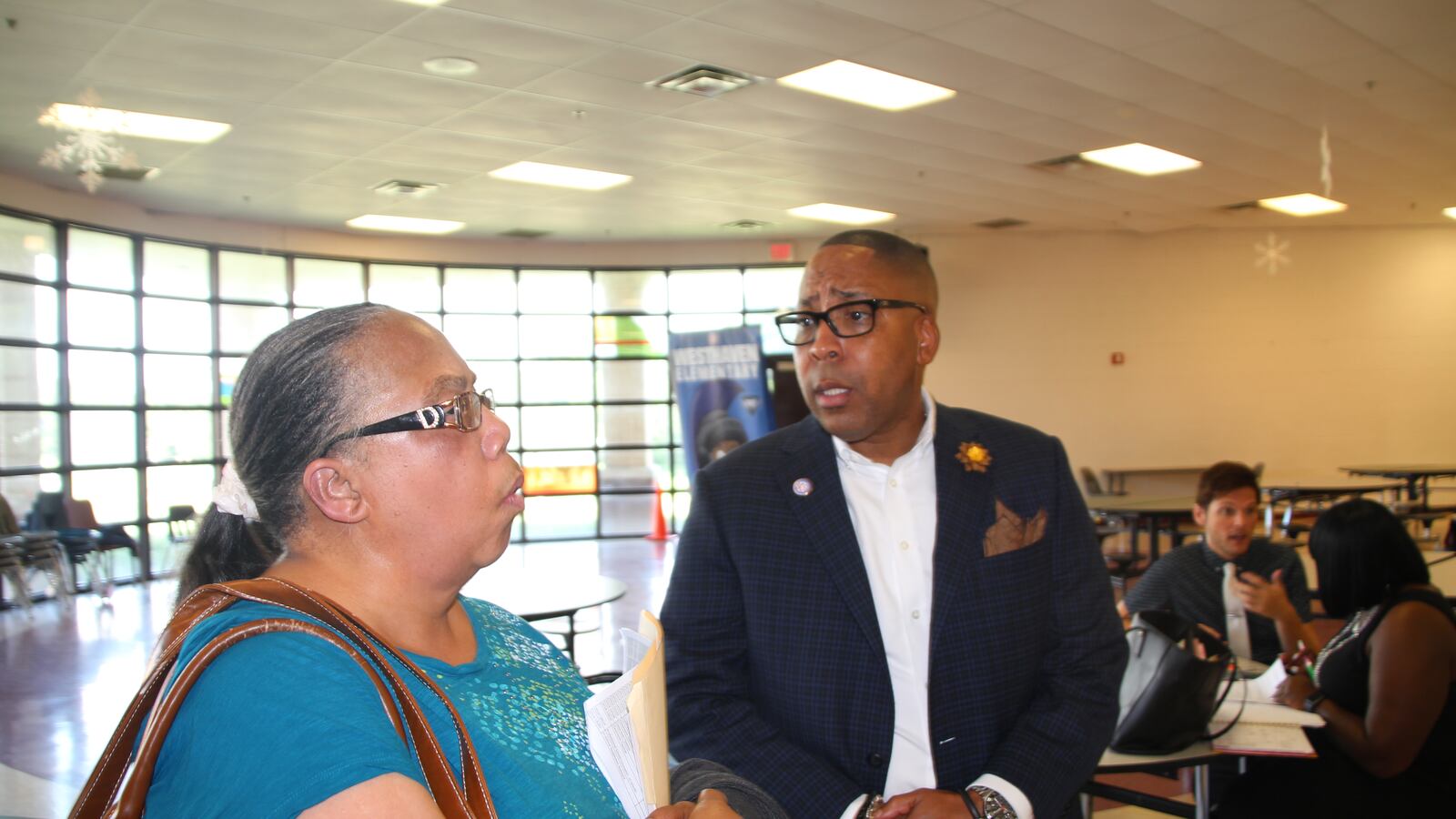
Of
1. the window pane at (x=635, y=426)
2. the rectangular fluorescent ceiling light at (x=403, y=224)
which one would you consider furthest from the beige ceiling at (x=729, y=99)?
the window pane at (x=635, y=426)

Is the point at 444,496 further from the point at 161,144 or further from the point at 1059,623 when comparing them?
the point at 161,144

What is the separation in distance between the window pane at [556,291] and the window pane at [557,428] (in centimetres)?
137

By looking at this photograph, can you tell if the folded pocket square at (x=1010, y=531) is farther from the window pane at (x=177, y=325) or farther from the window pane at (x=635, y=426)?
the window pane at (x=635, y=426)

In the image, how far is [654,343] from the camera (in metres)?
13.6

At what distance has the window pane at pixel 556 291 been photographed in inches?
521

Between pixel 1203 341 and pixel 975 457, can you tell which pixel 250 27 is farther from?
pixel 1203 341

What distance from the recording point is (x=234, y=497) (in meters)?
1.11

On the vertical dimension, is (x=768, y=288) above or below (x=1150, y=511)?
above

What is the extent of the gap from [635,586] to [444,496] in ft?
27.6

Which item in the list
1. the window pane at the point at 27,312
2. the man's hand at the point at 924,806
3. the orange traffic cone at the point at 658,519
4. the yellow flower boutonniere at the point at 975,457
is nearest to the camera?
the man's hand at the point at 924,806

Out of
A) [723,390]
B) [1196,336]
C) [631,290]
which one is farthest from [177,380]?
[1196,336]

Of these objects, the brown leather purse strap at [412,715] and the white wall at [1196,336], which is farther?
the white wall at [1196,336]

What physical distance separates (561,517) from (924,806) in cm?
1207

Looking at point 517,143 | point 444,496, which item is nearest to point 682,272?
point 517,143
